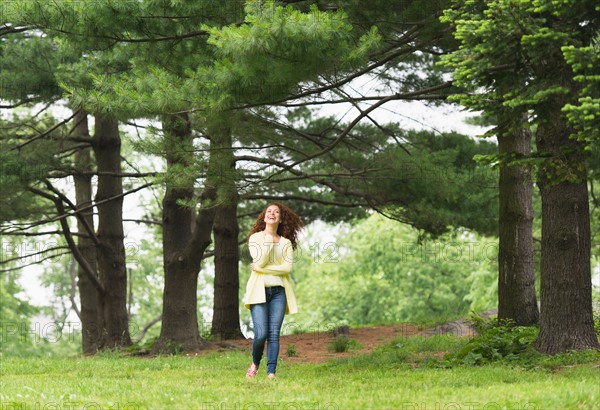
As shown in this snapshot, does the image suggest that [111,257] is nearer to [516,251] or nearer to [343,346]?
[343,346]

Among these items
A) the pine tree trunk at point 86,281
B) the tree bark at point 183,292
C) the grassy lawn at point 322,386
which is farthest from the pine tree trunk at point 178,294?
the pine tree trunk at point 86,281

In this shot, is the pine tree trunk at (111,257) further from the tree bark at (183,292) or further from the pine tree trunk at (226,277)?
the tree bark at (183,292)

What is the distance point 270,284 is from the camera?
938 cm

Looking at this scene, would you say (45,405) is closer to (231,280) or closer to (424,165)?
(424,165)

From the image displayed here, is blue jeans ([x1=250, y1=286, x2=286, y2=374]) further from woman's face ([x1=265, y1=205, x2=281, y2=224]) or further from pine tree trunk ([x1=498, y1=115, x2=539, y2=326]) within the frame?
pine tree trunk ([x1=498, y1=115, x2=539, y2=326])

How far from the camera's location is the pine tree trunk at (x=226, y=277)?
18172 millimetres

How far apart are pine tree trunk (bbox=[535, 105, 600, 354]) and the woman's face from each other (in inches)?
128

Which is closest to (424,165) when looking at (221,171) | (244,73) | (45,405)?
(221,171)

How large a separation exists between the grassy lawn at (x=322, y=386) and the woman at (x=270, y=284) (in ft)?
1.73

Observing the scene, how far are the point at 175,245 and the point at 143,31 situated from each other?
542 cm

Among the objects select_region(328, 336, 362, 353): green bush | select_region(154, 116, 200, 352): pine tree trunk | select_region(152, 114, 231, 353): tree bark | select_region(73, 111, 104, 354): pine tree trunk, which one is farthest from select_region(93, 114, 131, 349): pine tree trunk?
select_region(328, 336, 362, 353): green bush

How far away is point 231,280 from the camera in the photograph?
1841 cm

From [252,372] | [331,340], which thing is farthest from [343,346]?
[252,372]

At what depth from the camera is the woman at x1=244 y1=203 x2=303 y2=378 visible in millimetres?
9367
